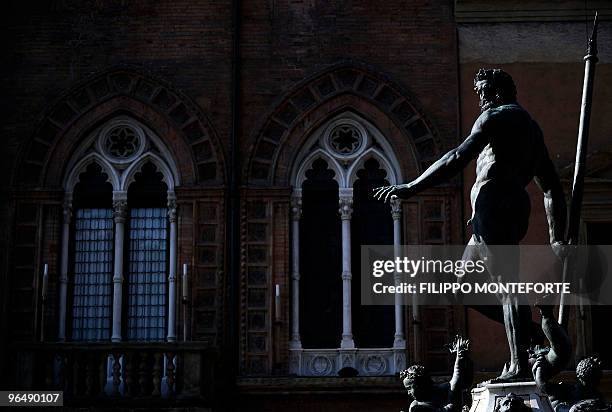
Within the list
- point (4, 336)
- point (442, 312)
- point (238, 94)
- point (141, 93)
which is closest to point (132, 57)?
point (141, 93)

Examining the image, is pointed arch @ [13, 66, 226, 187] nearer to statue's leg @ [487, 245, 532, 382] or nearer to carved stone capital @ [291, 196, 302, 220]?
carved stone capital @ [291, 196, 302, 220]

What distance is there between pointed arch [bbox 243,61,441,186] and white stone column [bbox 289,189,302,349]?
391 mm

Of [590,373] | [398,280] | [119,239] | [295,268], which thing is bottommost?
[590,373]

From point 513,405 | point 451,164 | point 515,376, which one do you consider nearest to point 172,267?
point 451,164

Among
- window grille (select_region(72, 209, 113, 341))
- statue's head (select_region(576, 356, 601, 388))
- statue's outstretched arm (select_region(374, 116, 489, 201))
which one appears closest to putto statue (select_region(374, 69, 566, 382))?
statue's outstretched arm (select_region(374, 116, 489, 201))

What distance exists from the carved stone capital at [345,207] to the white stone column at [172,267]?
268 centimetres

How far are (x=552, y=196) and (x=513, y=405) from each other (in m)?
2.16

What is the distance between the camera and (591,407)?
8.63 metres

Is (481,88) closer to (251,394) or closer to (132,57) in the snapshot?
(251,394)

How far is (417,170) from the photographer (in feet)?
65.8

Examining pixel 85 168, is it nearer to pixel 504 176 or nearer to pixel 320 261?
pixel 320 261

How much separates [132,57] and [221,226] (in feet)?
10.7

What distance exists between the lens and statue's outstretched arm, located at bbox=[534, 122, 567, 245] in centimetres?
985

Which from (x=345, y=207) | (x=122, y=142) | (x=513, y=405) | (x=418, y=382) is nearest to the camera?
(x=513, y=405)
